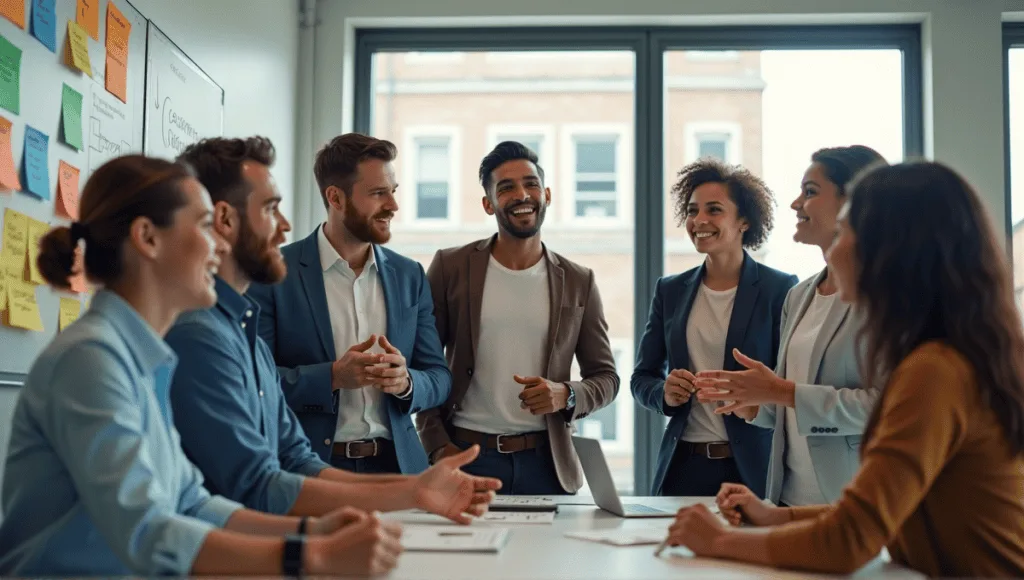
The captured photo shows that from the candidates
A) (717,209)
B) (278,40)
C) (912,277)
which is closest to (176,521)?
(912,277)

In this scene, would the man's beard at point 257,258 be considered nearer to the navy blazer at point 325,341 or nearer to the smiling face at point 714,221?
the navy blazer at point 325,341

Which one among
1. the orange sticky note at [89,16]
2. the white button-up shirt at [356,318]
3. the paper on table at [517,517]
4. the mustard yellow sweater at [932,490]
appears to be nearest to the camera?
the mustard yellow sweater at [932,490]

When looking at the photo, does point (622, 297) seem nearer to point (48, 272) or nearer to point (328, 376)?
point (328, 376)

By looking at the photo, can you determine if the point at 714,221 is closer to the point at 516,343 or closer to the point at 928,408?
the point at 516,343

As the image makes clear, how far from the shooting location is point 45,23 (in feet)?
8.39

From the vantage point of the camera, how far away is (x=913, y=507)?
1618 millimetres

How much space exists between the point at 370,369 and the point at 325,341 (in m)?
0.31

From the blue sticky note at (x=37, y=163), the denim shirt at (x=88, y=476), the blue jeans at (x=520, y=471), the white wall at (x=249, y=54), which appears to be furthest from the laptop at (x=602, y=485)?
the white wall at (x=249, y=54)

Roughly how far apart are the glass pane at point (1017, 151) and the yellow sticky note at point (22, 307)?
14.0 feet

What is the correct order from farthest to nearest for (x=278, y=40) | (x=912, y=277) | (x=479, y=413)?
(x=278, y=40)
(x=479, y=413)
(x=912, y=277)

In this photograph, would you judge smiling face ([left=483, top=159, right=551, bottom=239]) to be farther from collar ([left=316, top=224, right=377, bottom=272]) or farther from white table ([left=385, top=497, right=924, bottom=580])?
white table ([left=385, top=497, right=924, bottom=580])

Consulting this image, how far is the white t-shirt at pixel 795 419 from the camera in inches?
111

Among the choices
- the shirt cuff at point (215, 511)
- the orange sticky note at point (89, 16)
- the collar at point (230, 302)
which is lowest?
the shirt cuff at point (215, 511)

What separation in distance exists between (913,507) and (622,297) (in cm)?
333
